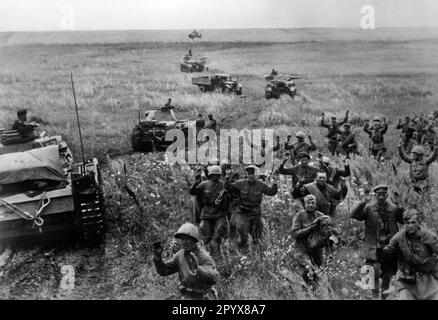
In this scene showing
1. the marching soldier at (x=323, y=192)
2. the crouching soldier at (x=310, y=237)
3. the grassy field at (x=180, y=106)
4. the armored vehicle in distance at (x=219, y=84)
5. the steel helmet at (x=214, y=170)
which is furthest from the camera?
the armored vehicle in distance at (x=219, y=84)

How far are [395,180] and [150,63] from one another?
30.3 ft

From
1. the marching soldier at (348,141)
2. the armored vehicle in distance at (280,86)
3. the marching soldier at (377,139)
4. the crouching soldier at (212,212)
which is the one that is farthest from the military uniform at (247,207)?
the armored vehicle in distance at (280,86)

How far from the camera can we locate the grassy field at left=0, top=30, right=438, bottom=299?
301 inches

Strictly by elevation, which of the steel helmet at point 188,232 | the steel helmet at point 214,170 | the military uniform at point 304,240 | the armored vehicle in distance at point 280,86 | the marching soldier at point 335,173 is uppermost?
the armored vehicle in distance at point 280,86

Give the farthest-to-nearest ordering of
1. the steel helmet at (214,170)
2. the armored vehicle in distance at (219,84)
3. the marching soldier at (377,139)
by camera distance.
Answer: the armored vehicle in distance at (219,84), the marching soldier at (377,139), the steel helmet at (214,170)

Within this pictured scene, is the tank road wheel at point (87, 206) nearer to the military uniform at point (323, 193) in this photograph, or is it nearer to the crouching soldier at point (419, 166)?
→ the military uniform at point (323, 193)

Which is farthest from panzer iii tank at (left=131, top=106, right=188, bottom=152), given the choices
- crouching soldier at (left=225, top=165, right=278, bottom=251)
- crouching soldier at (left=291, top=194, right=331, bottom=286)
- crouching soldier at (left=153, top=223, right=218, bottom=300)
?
crouching soldier at (left=153, top=223, right=218, bottom=300)

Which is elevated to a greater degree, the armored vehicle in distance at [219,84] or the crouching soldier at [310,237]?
the armored vehicle in distance at [219,84]

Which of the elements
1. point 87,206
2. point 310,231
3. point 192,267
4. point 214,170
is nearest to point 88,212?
point 87,206

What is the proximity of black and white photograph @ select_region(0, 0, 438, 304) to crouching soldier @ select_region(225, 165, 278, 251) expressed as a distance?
0.08 ft

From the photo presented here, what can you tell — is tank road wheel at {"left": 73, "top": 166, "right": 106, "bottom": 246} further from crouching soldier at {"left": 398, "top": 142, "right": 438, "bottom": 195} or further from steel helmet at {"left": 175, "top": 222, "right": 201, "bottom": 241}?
crouching soldier at {"left": 398, "top": 142, "right": 438, "bottom": 195}

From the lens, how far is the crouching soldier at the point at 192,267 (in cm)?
575

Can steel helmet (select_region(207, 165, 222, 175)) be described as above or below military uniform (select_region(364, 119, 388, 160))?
above
